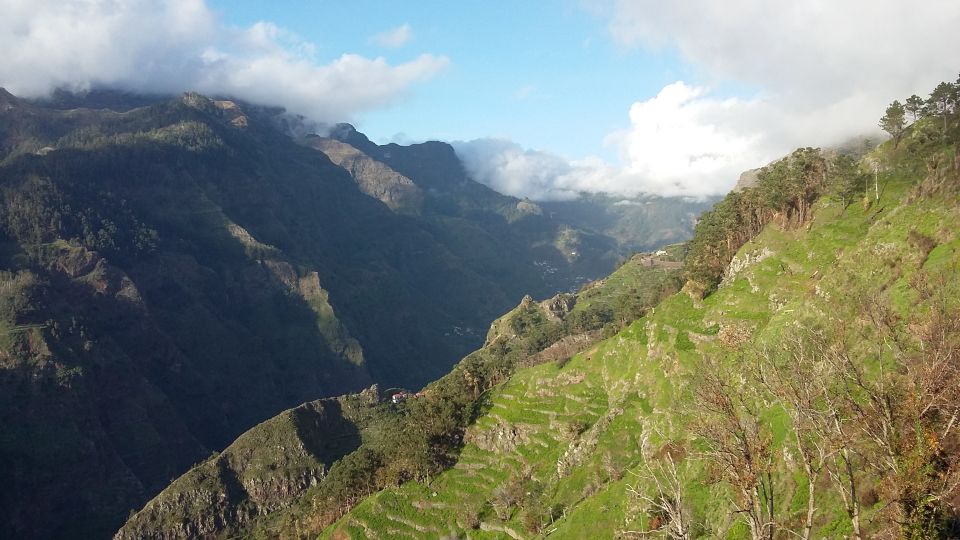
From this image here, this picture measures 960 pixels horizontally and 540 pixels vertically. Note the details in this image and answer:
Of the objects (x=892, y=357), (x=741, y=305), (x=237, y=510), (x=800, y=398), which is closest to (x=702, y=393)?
(x=800, y=398)

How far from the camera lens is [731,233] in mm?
113062

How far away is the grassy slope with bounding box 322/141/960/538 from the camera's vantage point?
56281 mm

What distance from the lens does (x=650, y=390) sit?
86250 mm

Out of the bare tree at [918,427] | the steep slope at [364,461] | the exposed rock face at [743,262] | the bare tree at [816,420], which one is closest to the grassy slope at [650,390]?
the exposed rock face at [743,262]

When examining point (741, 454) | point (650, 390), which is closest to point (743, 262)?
point (650, 390)

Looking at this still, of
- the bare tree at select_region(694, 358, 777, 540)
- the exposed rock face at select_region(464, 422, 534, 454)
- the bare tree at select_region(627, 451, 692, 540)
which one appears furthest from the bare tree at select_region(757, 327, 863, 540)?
the exposed rock face at select_region(464, 422, 534, 454)

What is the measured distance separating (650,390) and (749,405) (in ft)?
103

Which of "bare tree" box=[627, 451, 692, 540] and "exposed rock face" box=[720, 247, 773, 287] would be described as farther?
"exposed rock face" box=[720, 247, 773, 287]

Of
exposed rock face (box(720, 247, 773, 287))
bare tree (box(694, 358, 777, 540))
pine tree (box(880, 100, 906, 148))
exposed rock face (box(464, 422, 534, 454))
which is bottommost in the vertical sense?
exposed rock face (box(464, 422, 534, 454))

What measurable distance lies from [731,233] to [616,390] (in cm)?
4036

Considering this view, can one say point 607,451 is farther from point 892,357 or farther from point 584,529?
point 892,357

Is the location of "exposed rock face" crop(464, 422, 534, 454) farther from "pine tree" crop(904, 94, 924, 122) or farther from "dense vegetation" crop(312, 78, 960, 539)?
"pine tree" crop(904, 94, 924, 122)

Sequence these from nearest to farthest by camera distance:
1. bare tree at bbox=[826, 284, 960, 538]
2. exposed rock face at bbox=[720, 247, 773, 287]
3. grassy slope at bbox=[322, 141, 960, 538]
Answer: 1. bare tree at bbox=[826, 284, 960, 538]
2. grassy slope at bbox=[322, 141, 960, 538]
3. exposed rock face at bbox=[720, 247, 773, 287]

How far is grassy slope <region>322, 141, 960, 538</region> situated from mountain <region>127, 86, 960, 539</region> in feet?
1.01
